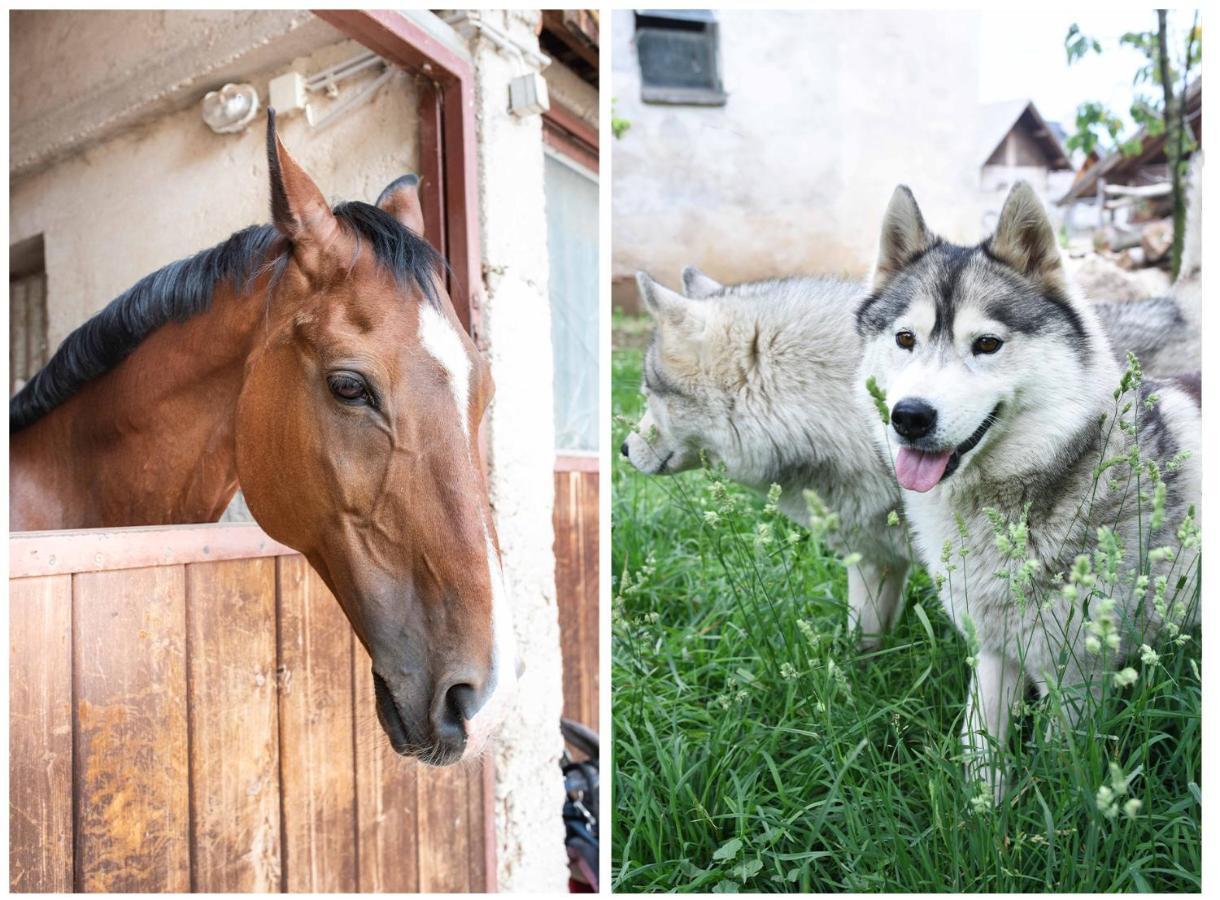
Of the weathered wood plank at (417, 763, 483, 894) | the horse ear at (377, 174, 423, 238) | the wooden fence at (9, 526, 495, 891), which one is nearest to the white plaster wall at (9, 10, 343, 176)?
the horse ear at (377, 174, 423, 238)

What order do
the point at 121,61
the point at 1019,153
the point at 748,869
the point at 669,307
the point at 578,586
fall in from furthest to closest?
1. the point at 578,586
2. the point at 121,61
3. the point at 669,307
4. the point at 1019,153
5. the point at 748,869

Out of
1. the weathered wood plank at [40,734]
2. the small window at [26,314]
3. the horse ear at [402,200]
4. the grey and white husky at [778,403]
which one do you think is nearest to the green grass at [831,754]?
the grey and white husky at [778,403]

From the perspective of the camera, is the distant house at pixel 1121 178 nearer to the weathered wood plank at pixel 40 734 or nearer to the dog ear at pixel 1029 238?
the dog ear at pixel 1029 238

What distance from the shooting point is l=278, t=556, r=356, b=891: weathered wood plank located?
1526mm

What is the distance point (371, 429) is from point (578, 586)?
1325mm

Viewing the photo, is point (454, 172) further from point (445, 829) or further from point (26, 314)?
point (26, 314)

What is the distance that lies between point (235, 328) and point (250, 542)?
0.38 meters

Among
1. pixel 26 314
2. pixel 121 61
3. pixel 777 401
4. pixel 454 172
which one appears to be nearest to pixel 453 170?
pixel 454 172

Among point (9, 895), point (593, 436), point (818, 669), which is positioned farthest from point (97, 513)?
point (593, 436)

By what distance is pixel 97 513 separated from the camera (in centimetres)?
142

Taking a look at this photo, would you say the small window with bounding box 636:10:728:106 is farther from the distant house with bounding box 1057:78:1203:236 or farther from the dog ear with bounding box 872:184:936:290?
the distant house with bounding box 1057:78:1203:236

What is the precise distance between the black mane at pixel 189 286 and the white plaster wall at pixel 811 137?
55 centimetres

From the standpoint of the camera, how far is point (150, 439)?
1.38 metres

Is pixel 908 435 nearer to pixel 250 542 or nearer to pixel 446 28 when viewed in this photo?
pixel 250 542
